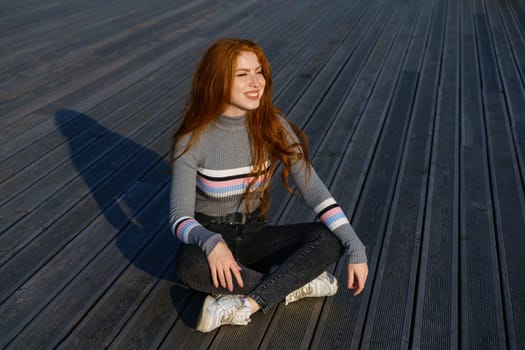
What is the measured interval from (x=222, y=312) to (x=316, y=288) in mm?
416

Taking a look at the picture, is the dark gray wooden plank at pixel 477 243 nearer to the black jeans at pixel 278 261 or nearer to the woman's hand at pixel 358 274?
the woman's hand at pixel 358 274

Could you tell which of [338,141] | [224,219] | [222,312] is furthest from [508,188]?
[222,312]

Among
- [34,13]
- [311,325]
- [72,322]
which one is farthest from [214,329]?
[34,13]

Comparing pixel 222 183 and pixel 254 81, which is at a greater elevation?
pixel 254 81

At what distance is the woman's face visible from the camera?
2016 mm

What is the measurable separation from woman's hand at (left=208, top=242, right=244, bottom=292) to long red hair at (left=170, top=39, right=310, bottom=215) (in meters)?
0.34

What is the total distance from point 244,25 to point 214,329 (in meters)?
5.52

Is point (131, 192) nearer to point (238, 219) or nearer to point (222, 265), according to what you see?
point (238, 219)

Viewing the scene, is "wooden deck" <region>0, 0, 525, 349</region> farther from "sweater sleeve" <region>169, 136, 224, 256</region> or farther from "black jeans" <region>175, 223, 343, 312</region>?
"sweater sleeve" <region>169, 136, 224, 256</region>

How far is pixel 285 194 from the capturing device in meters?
3.18

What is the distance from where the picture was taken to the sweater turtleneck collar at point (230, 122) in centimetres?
212

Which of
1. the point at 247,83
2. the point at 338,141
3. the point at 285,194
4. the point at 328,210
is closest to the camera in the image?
the point at 247,83

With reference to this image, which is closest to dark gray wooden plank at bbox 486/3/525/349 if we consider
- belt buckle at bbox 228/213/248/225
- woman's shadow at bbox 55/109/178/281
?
belt buckle at bbox 228/213/248/225

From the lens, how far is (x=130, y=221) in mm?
2900
